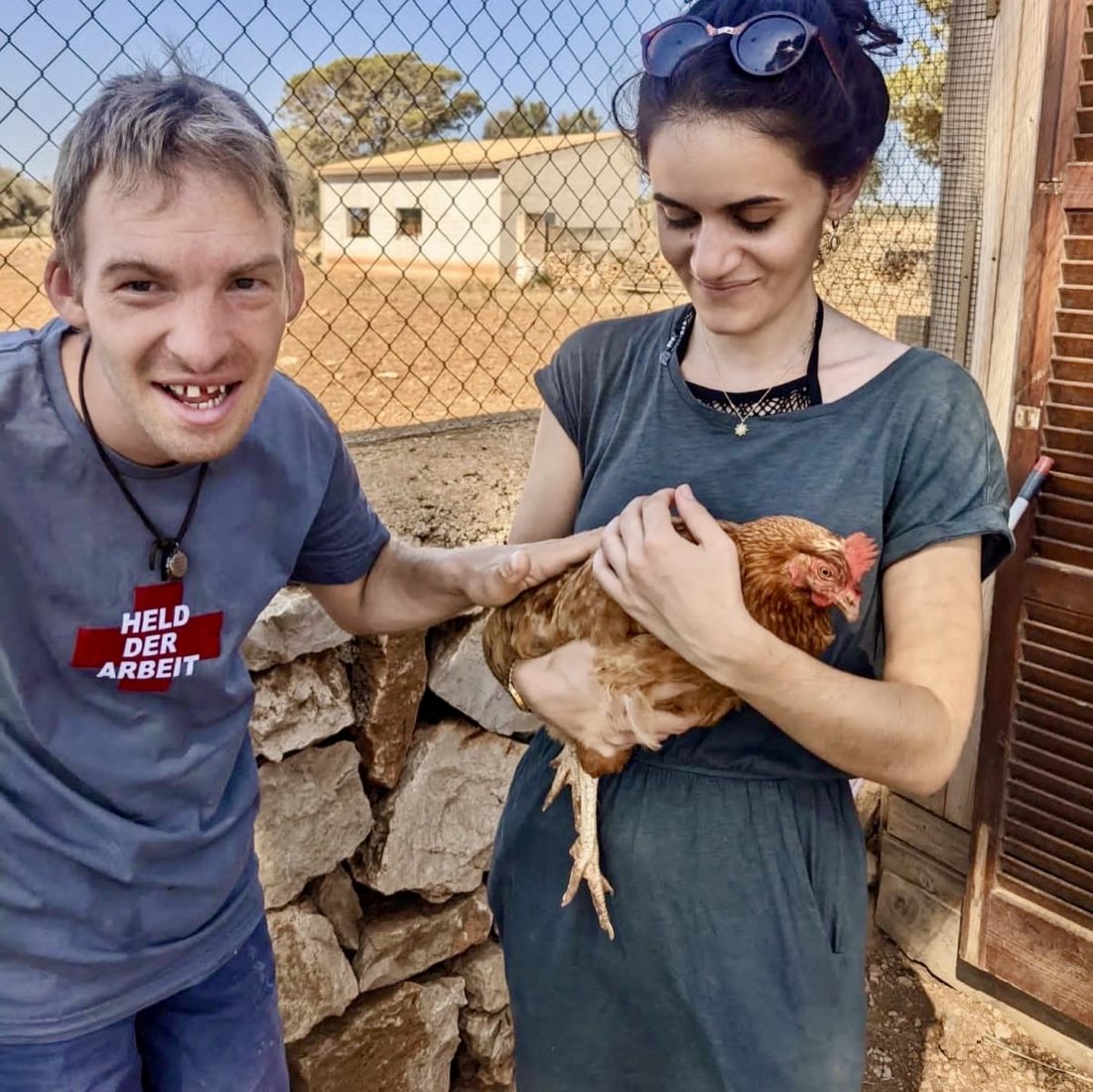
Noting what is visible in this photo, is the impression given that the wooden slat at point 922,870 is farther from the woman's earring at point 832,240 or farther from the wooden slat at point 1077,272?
the woman's earring at point 832,240

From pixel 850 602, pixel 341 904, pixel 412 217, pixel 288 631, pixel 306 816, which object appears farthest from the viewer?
pixel 412 217

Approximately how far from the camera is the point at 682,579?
43.9 inches

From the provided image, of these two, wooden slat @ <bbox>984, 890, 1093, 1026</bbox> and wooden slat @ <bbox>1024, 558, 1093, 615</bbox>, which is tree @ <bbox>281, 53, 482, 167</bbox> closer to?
wooden slat @ <bbox>1024, 558, 1093, 615</bbox>

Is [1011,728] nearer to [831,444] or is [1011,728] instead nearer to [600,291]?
[831,444]

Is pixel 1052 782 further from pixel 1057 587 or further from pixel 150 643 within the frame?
pixel 150 643

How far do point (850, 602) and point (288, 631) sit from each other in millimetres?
1261

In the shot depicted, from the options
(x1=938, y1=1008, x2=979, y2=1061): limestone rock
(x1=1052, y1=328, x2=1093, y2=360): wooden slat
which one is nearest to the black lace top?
(x1=1052, y1=328, x2=1093, y2=360): wooden slat

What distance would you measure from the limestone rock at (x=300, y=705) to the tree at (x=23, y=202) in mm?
1597

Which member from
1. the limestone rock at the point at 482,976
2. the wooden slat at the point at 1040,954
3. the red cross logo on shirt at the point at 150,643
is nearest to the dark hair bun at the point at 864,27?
the red cross logo on shirt at the point at 150,643

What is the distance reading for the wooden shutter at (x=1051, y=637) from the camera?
2439mm

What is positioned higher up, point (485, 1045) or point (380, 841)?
point (380, 841)

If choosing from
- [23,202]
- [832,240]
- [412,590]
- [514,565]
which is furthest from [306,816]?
[23,202]

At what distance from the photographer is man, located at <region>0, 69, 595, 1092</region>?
1.11 meters

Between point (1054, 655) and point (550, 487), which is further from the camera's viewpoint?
point (1054, 655)
